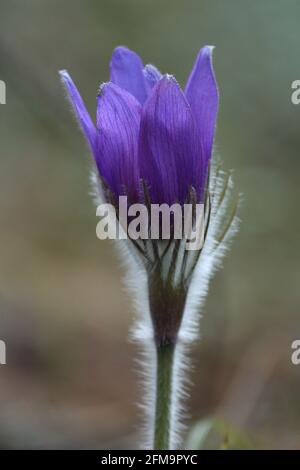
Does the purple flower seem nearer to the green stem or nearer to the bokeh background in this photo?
the green stem

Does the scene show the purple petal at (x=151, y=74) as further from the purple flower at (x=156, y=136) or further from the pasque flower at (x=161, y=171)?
the purple flower at (x=156, y=136)

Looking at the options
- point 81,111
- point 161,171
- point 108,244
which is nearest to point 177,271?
point 161,171

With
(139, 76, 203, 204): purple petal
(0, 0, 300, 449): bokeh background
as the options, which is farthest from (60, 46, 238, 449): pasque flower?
(0, 0, 300, 449): bokeh background

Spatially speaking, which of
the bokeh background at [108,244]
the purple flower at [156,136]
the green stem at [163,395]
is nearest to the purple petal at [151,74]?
the purple flower at [156,136]

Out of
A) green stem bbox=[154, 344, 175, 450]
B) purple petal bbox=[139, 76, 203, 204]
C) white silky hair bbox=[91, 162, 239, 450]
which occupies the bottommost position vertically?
green stem bbox=[154, 344, 175, 450]

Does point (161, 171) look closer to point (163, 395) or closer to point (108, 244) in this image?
point (163, 395)
